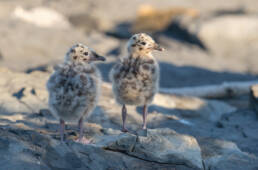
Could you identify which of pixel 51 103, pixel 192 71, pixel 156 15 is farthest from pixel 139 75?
pixel 156 15

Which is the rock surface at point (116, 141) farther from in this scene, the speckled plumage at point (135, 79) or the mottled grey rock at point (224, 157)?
the speckled plumage at point (135, 79)

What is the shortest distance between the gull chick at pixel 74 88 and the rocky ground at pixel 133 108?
0.32 m

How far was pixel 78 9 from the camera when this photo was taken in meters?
21.4

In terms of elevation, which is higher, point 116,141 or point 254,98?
point 254,98

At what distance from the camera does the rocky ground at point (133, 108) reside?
4988 mm

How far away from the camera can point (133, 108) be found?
848 cm

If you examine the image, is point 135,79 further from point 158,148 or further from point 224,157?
point 224,157

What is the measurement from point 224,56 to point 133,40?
10231mm

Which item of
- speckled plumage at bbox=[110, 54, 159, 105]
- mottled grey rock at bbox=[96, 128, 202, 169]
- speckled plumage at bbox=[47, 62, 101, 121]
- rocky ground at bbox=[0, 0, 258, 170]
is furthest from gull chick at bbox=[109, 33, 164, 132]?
mottled grey rock at bbox=[96, 128, 202, 169]

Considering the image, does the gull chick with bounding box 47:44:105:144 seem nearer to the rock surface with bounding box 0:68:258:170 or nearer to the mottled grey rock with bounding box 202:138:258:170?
the rock surface with bounding box 0:68:258:170

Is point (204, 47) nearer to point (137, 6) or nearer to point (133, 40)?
point (137, 6)

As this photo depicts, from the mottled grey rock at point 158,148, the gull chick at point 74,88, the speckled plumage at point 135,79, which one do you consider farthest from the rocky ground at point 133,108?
the speckled plumage at point 135,79

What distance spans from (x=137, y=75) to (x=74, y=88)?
1.17 m

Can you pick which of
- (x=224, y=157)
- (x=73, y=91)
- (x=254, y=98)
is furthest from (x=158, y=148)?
(x=254, y=98)
